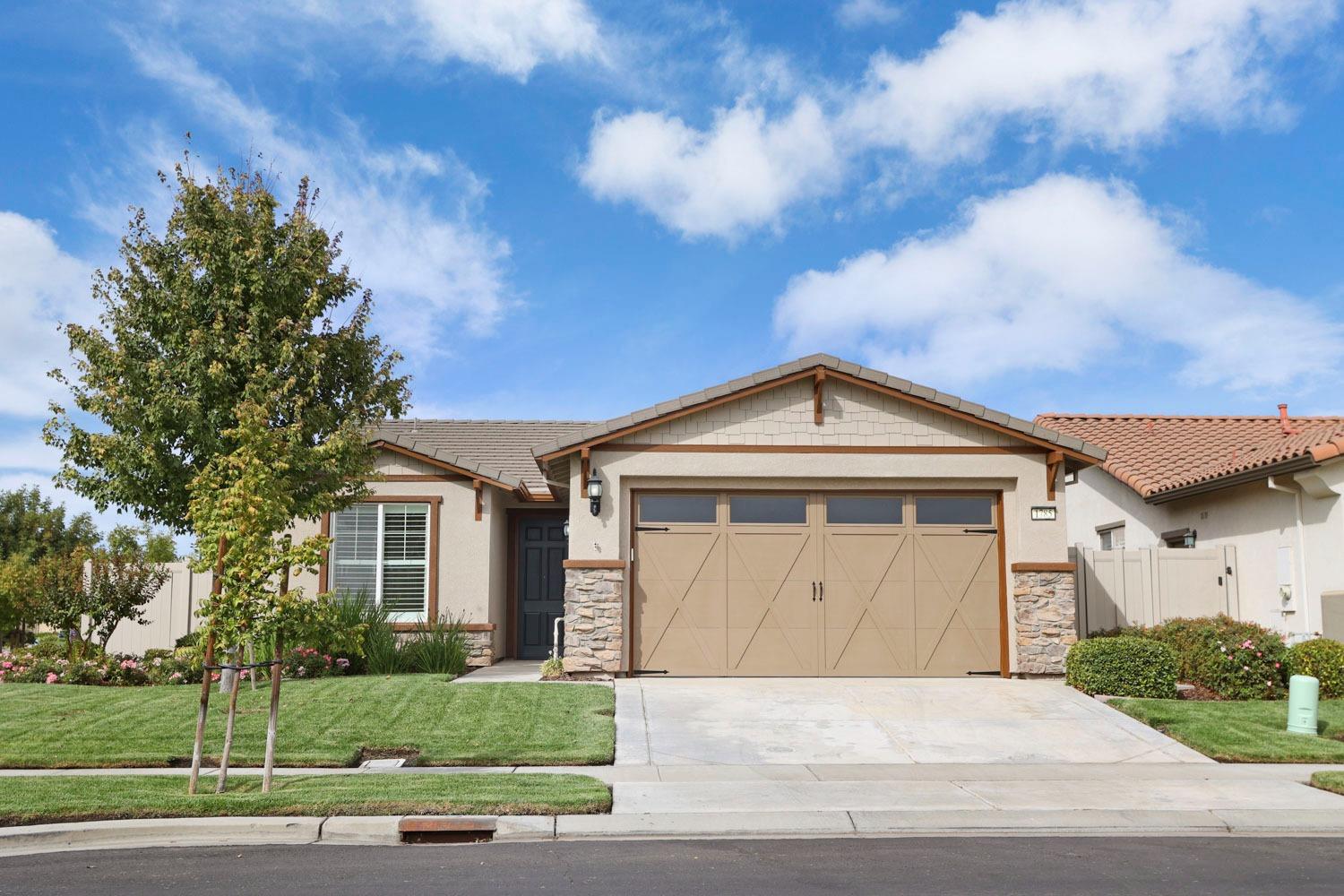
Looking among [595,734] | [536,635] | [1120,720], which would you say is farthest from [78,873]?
[536,635]

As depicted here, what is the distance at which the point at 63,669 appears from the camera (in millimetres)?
15023

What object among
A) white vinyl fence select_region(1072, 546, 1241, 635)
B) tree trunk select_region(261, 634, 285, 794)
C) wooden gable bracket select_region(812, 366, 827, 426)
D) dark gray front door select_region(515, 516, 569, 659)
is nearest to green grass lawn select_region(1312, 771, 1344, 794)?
white vinyl fence select_region(1072, 546, 1241, 635)

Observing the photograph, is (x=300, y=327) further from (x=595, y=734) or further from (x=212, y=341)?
(x=595, y=734)

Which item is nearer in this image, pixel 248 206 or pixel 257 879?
pixel 257 879

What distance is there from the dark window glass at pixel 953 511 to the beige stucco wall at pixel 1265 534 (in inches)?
152

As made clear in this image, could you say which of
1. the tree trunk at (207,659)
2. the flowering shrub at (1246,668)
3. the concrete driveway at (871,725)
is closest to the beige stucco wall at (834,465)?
the concrete driveway at (871,725)

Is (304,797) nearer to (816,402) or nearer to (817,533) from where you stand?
(817,533)

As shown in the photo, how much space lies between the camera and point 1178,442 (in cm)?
2042

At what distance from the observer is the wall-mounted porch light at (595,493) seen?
14570 millimetres

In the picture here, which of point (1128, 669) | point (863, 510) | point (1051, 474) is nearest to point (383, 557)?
point (863, 510)

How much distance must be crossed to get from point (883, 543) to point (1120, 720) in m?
3.88

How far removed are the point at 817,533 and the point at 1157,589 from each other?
5.34m

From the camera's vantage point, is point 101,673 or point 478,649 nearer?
point 101,673

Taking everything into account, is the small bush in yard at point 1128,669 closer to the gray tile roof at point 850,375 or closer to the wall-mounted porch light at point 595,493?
the gray tile roof at point 850,375
